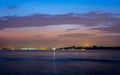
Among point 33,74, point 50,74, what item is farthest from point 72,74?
point 33,74

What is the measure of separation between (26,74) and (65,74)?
5.24 metres

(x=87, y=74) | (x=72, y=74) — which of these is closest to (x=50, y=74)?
(x=72, y=74)

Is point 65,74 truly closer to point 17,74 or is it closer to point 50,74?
point 50,74

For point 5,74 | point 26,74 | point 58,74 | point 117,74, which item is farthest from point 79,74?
point 5,74

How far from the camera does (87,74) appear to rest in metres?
29.5

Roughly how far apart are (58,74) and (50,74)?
3.65 feet

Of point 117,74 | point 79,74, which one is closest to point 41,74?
point 79,74

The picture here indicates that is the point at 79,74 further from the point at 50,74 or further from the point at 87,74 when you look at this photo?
the point at 50,74

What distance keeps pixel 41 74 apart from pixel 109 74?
9056 mm

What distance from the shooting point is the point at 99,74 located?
29297 mm

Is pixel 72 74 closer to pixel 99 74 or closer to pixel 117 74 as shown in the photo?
pixel 99 74

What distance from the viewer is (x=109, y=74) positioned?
29234mm

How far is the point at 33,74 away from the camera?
29766 mm

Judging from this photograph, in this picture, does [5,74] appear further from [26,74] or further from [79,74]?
[79,74]
